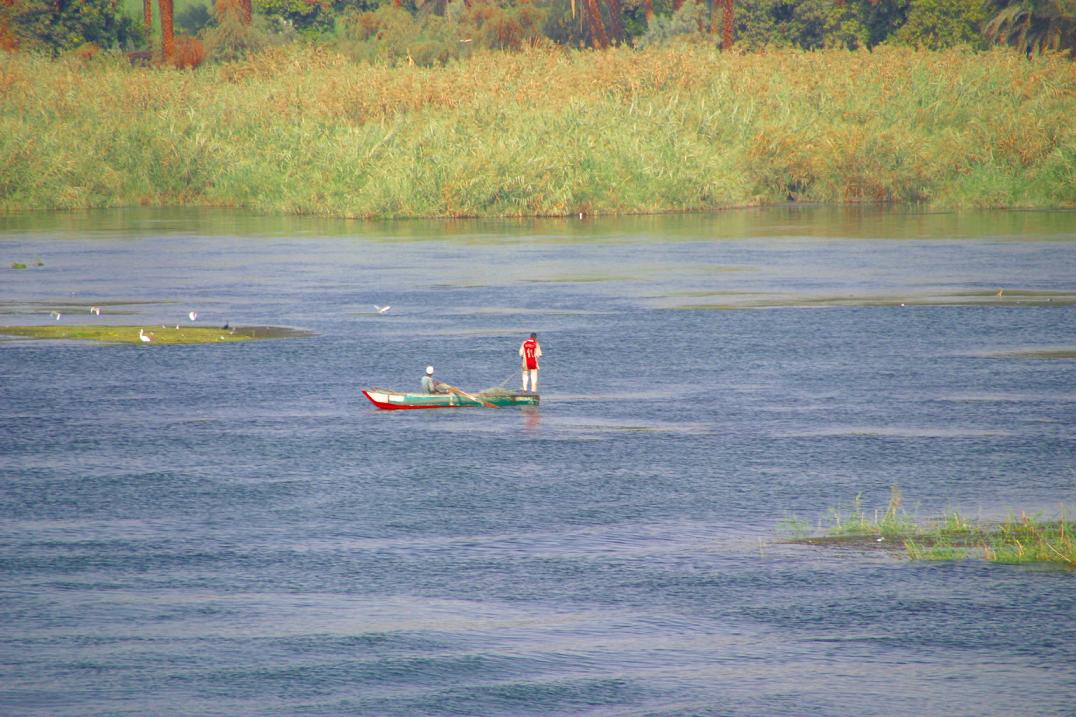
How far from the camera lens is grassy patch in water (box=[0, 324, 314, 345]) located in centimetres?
3662

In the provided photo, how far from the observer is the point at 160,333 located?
3706 cm

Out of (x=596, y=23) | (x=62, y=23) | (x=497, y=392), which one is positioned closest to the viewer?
(x=497, y=392)

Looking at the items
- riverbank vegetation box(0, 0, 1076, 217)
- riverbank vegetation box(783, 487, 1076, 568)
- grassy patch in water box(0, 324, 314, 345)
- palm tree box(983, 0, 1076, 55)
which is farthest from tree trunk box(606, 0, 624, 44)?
riverbank vegetation box(783, 487, 1076, 568)

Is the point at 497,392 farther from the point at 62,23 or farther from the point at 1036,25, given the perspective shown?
the point at 62,23

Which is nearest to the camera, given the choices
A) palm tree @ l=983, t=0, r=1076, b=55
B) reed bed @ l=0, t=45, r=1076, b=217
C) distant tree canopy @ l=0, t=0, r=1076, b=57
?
reed bed @ l=0, t=45, r=1076, b=217

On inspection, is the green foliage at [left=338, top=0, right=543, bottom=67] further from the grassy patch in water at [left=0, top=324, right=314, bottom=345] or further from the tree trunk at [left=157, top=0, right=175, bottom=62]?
the grassy patch in water at [left=0, top=324, right=314, bottom=345]

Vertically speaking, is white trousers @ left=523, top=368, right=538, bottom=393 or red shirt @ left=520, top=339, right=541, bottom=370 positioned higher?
red shirt @ left=520, top=339, right=541, bottom=370

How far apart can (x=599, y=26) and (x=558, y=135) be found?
32.1 m

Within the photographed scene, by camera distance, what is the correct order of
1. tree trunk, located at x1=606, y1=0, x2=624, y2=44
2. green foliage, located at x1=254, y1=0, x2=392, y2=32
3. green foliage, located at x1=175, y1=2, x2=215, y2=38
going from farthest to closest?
green foliage, located at x1=175, y1=2, x2=215, y2=38 < green foliage, located at x1=254, y1=0, x2=392, y2=32 < tree trunk, located at x1=606, y1=0, x2=624, y2=44

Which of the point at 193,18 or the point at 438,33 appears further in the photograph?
the point at 193,18

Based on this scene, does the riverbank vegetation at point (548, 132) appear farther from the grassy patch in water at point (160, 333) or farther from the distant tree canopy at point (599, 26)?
the grassy patch in water at point (160, 333)

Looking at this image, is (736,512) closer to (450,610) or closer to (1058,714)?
(450,610)

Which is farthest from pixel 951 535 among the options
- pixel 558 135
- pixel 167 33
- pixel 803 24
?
pixel 803 24

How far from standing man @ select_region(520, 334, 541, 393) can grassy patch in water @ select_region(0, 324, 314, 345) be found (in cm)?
954
